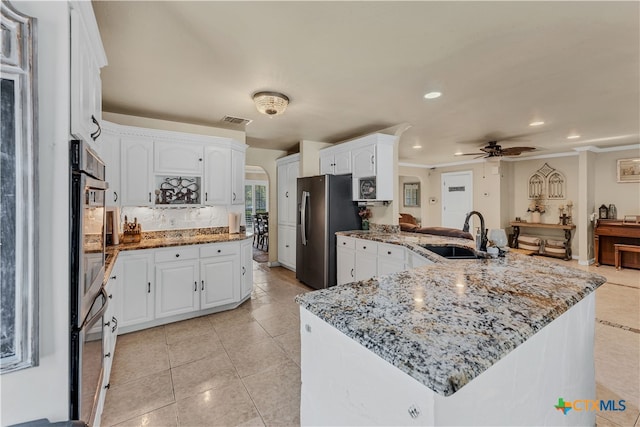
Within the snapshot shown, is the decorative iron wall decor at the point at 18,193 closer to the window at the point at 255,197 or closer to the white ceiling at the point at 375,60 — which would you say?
the white ceiling at the point at 375,60

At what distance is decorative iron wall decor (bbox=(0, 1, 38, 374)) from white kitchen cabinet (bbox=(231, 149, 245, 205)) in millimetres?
2891

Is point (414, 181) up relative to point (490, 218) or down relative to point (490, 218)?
up

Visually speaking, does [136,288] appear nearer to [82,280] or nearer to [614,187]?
[82,280]

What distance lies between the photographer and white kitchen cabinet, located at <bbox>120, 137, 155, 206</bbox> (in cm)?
312

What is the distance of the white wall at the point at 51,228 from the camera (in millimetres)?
910

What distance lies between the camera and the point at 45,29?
921 mm

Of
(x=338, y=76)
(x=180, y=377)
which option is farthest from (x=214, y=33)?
(x=180, y=377)

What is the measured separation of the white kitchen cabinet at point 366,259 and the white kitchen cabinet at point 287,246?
1.70m

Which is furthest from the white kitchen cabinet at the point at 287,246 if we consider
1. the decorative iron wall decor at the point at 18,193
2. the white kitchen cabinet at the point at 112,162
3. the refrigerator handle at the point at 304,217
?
the decorative iron wall decor at the point at 18,193

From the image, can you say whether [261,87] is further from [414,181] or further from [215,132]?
[414,181]

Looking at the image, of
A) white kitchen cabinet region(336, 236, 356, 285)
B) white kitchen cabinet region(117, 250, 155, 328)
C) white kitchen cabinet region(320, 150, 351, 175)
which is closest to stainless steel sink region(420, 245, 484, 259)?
white kitchen cabinet region(336, 236, 356, 285)

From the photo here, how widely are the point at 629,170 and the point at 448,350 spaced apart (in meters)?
7.60

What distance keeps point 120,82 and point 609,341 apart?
16.7 feet

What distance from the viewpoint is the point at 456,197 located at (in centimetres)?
786
